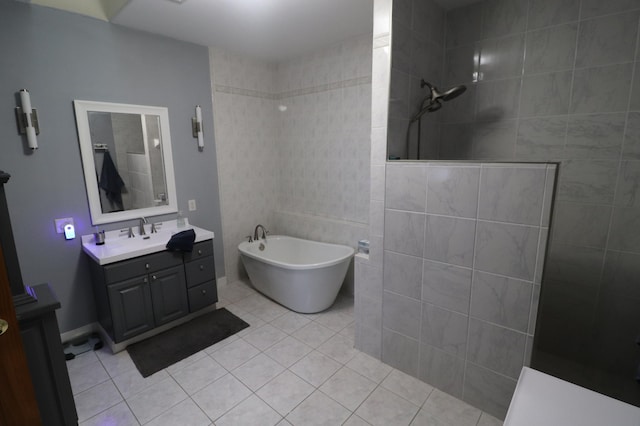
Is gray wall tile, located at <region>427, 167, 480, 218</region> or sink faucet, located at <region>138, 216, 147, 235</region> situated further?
sink faucet, located at <region>138, 216, 147, 235</region>

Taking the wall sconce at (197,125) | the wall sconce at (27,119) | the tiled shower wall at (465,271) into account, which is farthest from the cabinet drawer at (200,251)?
the tiled shower wall at (465,271)

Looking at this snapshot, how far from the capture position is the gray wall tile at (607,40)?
1.76 meters

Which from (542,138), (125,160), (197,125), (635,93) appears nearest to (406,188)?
(542,138)

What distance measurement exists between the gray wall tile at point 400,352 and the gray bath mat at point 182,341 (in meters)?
1.28

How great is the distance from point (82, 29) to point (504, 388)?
12.4ft

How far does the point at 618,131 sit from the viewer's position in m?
1.84

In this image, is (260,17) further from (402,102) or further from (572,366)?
(572,366)

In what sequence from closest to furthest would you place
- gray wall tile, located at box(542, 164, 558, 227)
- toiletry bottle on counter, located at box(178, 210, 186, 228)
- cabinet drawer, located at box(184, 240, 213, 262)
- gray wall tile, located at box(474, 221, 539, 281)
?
gray wall tile, located at box(542, 164, 558, 227)
gray wall tile, located at box(474, 221, 539, 281)
cabinet drawer, located at box(184, 240, 213, 262)
toiletry bottle on counter, located at box(178, 210, 186, 228)

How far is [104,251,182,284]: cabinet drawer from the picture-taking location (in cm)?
226

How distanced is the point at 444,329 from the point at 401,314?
288mm

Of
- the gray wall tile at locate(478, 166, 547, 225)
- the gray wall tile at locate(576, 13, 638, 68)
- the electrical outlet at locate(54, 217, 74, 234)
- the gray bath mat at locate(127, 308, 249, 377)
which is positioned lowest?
the gray bath mat at locate(127, 308, 249, 377)

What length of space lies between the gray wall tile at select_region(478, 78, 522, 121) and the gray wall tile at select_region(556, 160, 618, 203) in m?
0.52

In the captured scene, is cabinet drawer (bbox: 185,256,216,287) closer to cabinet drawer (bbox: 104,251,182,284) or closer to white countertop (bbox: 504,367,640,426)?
cabinet drawer (bbox: 104,251,182,284)

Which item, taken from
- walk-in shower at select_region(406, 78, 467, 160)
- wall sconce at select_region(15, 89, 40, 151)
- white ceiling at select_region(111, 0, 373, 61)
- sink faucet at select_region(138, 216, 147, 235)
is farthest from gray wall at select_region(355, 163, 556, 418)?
wall sconce at select_region(15, 89, 40, 151)
